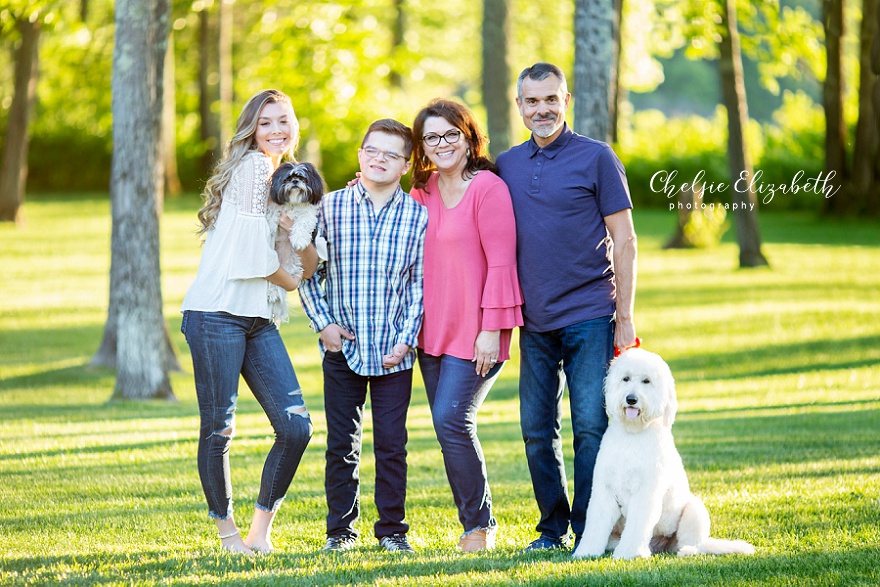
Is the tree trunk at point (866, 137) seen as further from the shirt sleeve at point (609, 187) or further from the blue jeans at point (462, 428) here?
the blue jeans at point (462, 428)

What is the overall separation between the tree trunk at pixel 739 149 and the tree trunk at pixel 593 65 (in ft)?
36.0

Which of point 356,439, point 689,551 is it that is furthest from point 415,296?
point 689,551

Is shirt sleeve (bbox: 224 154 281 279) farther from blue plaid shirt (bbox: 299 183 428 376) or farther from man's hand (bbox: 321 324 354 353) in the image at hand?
man's hand (bbox: 321 324 354 353)

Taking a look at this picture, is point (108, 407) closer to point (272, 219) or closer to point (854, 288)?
point (272, 219)

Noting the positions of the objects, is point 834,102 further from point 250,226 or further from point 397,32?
point 250,226

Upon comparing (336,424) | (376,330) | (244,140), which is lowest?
(336,424)

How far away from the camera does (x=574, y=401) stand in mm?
5000

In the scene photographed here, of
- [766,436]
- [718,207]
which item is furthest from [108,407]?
[718,207]

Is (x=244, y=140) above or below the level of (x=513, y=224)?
above

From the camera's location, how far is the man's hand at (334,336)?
5012mm

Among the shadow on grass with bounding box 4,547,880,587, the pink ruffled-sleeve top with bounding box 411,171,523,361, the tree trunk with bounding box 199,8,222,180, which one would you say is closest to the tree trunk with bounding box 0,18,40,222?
the tree trunk with bounding box 199,8,222,180

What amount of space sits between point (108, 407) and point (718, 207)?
19.0m

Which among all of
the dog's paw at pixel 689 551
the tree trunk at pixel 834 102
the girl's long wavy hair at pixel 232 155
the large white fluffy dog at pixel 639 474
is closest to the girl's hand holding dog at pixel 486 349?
the large white fluffy dog at pixel 639 474

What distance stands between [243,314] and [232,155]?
0.77 metres
